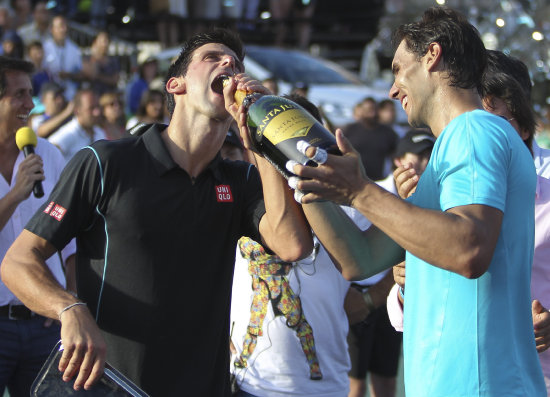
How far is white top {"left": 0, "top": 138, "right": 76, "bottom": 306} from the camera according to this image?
394cm

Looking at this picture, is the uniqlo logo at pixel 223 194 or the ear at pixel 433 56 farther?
the uniqlo logo at pixel 223 194

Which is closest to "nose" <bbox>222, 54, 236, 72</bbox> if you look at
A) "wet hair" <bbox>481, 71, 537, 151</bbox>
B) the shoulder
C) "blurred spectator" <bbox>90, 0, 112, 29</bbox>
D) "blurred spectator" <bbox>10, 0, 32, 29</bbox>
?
the shoulder

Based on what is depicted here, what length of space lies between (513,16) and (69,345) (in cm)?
1148

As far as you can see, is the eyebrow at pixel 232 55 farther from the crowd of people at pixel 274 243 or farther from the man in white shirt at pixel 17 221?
the man in white shirt at pixel 17 221

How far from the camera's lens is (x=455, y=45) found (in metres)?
2.33

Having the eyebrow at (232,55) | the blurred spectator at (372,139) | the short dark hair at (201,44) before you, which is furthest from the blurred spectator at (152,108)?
the eyebrow at (232,55)

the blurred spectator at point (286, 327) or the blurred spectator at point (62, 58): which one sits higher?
the blurred spectator at point (286, 327)

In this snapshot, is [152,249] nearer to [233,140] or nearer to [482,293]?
[482,293]

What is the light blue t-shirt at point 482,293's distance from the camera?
82.7 inches

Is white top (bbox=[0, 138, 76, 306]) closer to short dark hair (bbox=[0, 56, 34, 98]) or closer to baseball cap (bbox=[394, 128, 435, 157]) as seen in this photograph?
short dark hair (bbox=[0, 56, 34, 98])

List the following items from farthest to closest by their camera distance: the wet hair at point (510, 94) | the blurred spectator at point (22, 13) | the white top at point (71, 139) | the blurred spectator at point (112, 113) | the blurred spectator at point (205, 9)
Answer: the blurred spectator at point (205, 9)
the blurred spectator at point (22, 13)
the blurred spectator at point (112, 113)
the white top at point (71, 139)
the wet hair at point (510, 94)

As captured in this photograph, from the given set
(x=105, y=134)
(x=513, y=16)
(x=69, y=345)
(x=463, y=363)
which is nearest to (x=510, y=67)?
(x=463, y=363)

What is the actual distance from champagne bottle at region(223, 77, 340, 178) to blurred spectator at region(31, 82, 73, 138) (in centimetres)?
629

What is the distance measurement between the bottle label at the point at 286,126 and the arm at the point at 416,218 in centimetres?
14
